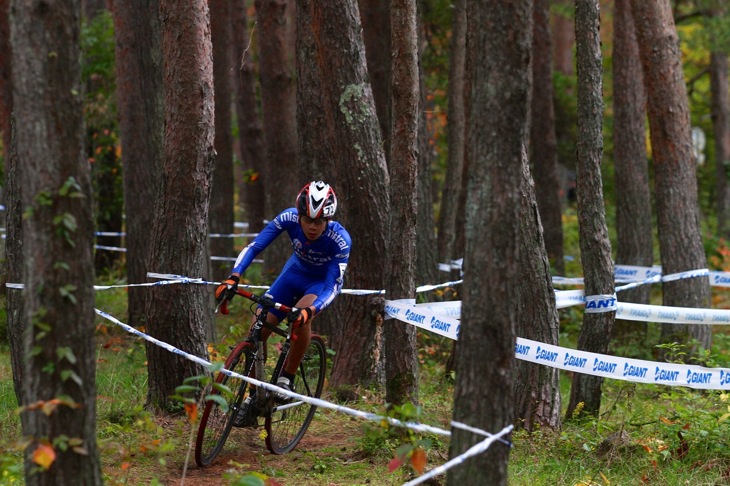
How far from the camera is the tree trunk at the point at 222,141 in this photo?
15.0 m

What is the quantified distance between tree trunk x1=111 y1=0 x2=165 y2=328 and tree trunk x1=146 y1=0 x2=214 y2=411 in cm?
444

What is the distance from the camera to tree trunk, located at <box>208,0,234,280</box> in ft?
49.2

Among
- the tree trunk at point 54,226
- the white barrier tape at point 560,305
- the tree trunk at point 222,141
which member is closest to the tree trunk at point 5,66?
the tree trunk at point 222,141

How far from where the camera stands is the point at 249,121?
57.5ft

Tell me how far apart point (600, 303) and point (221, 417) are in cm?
367

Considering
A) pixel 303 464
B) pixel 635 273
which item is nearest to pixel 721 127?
pixel 635 273

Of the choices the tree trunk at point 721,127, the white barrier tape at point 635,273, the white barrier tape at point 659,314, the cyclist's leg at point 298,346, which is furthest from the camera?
the tree trunk at point 721,127

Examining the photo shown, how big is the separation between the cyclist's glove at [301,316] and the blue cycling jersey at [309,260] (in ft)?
1.31

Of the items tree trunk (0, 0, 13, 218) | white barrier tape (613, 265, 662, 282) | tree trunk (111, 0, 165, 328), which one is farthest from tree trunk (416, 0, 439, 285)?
tree trunk (0, 0, 13, 218)

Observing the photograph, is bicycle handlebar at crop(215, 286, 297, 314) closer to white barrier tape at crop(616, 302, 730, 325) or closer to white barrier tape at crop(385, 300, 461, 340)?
white barrier tape at crop(385, 300, 461, 340)

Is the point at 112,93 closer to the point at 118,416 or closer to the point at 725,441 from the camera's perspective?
the point at 118,416

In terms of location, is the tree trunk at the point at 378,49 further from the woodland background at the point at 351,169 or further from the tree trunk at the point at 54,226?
the tree trunk at the point at 54,226

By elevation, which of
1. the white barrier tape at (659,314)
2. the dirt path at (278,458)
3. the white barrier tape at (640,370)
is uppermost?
the white barrier tape at (659,314)

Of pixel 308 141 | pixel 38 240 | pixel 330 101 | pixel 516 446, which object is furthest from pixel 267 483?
pixel 308 141
